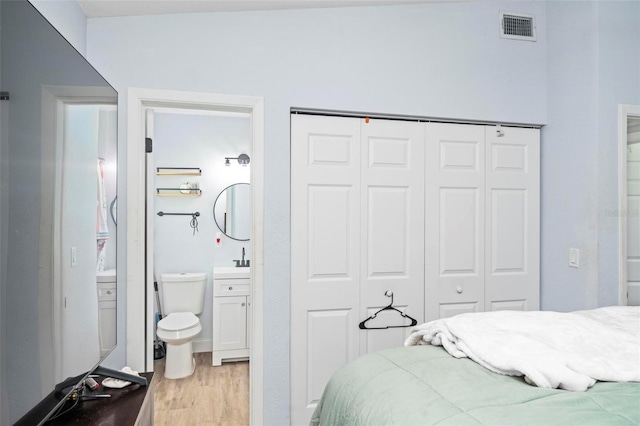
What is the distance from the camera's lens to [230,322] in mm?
3674

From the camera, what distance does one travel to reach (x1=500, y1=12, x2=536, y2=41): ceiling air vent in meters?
2.55

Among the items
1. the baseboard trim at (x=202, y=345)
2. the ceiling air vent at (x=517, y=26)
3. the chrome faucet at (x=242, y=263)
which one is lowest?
the baseboard trim at (x=202, y=345)

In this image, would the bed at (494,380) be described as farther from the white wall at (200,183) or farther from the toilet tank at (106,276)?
the white wall at (200,183)

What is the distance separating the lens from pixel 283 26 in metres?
2.23

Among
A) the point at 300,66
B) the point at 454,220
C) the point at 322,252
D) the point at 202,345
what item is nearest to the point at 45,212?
the point at 322,252

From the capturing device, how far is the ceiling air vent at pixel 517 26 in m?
2.55

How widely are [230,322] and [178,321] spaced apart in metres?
0.49

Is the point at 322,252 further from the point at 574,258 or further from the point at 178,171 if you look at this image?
the point at 178,171

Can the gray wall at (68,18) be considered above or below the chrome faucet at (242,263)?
above

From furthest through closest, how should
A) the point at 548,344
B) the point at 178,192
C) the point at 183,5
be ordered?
the point at 178,192, the point at 183,5, the point at 548,344

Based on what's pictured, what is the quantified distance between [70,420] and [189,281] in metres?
2.62

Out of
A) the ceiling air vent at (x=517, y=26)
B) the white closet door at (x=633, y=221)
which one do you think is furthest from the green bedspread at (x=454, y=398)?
the ceiling air vent at (x=517, y=26)

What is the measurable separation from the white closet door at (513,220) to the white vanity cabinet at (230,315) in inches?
85.6

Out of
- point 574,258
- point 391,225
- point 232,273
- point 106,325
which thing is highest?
point 391,225
